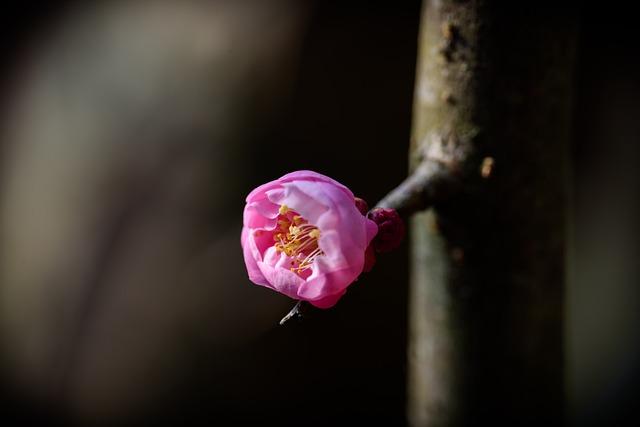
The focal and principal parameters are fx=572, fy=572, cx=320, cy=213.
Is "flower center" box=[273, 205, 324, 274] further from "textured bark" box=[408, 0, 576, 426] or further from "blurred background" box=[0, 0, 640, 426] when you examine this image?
"blurred background" box=[0, 0, 640, 426]

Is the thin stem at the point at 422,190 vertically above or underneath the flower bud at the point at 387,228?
above

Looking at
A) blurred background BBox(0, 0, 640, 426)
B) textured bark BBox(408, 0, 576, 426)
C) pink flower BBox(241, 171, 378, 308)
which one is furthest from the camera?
blurred background BBox(0, 0, 640, 426)

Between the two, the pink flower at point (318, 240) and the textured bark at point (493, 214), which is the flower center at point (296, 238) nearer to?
the pink flower at point (318, 240)

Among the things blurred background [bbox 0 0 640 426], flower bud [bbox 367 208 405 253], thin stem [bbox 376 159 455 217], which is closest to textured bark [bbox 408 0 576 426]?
thin stem [bbox 376 159 455 217]

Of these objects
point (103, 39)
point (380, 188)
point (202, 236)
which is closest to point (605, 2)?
point (380, 188)

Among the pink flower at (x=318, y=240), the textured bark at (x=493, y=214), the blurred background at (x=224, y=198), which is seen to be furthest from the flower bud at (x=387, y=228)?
the blurred background at (x=224, y=198)

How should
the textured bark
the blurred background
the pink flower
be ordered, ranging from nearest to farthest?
the pink flower < the textured bark < the blurred background

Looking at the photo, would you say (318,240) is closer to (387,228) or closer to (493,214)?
(387,228)
